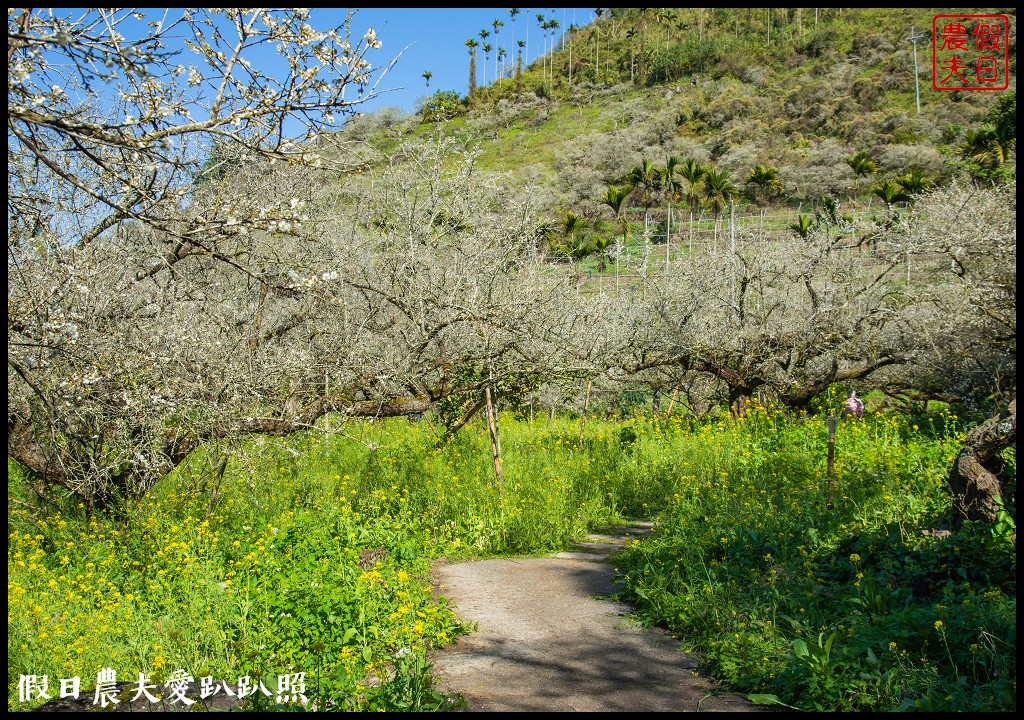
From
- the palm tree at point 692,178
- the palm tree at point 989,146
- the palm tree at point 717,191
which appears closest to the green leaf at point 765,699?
the palm tree at point 989,146

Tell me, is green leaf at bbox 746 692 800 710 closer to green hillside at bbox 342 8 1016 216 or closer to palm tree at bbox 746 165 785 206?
green hillside at bbox 342 8 1016 216

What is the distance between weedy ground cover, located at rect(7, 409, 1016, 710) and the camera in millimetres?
3791

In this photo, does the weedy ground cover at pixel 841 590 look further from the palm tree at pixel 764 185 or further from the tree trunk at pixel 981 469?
the palm tree at pixel 764 185

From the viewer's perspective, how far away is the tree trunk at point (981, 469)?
5.50m

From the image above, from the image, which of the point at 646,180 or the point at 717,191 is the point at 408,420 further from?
the point at 646,180

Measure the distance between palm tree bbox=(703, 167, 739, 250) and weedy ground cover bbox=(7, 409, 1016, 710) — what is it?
42.6 meters

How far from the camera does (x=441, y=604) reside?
5.08m

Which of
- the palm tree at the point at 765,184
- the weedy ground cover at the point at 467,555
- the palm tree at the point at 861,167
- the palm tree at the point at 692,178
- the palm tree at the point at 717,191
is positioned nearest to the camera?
the weedy ground cover at the point at 467,555

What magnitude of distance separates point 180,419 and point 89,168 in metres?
2.39

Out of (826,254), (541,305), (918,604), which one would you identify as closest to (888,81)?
(826,254)

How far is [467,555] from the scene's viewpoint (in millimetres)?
7219

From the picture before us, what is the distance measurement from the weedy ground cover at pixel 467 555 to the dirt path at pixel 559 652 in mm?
218

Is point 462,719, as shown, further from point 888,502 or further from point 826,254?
point 826,254

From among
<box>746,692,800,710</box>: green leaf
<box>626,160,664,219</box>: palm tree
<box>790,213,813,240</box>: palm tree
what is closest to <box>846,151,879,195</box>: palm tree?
<box>790,213,813,240</box>: palm tree
